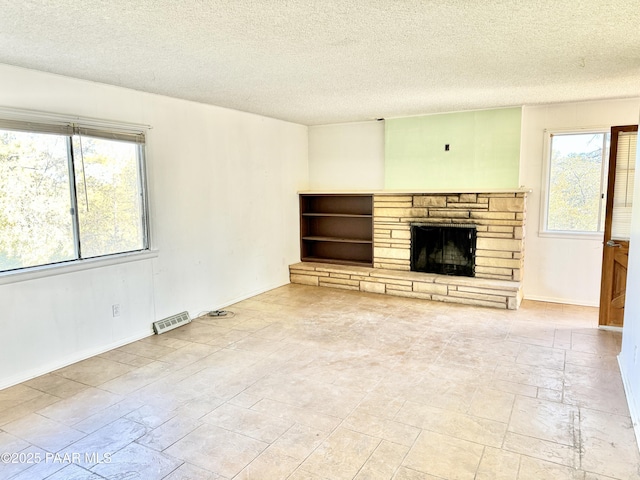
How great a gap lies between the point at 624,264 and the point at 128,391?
15.0 ft

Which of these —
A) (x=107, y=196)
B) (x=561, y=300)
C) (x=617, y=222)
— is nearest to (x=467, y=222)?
(x=561, y=300)

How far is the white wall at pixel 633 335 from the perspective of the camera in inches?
103

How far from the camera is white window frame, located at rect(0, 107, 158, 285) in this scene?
10.3ft

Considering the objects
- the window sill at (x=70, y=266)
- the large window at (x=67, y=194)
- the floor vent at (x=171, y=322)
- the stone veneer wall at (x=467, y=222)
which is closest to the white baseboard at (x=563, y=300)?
the stone veneer wall at (x=467, y=222)

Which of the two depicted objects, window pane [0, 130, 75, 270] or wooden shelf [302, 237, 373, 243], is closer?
window pane [0, 130, 75, 270]

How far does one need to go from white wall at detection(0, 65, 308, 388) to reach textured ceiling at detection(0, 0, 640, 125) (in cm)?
26

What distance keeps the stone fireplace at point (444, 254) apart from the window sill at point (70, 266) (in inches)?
107

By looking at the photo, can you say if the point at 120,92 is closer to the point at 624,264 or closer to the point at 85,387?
the point at 85,387

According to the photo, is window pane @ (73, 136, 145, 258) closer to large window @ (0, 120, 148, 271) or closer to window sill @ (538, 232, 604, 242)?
large window @ (0, 120, 148, 271)

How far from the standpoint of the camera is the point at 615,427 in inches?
99.7

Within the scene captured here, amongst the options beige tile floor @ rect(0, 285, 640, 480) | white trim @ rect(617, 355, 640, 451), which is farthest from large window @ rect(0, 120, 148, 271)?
white trim @ rect(617, 355, 640, 451)

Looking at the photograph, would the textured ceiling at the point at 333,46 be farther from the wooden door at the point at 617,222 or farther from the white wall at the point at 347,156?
the white wall at the point at 347,156

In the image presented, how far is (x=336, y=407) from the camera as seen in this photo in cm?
281

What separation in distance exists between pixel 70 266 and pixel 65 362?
0.80 metres
